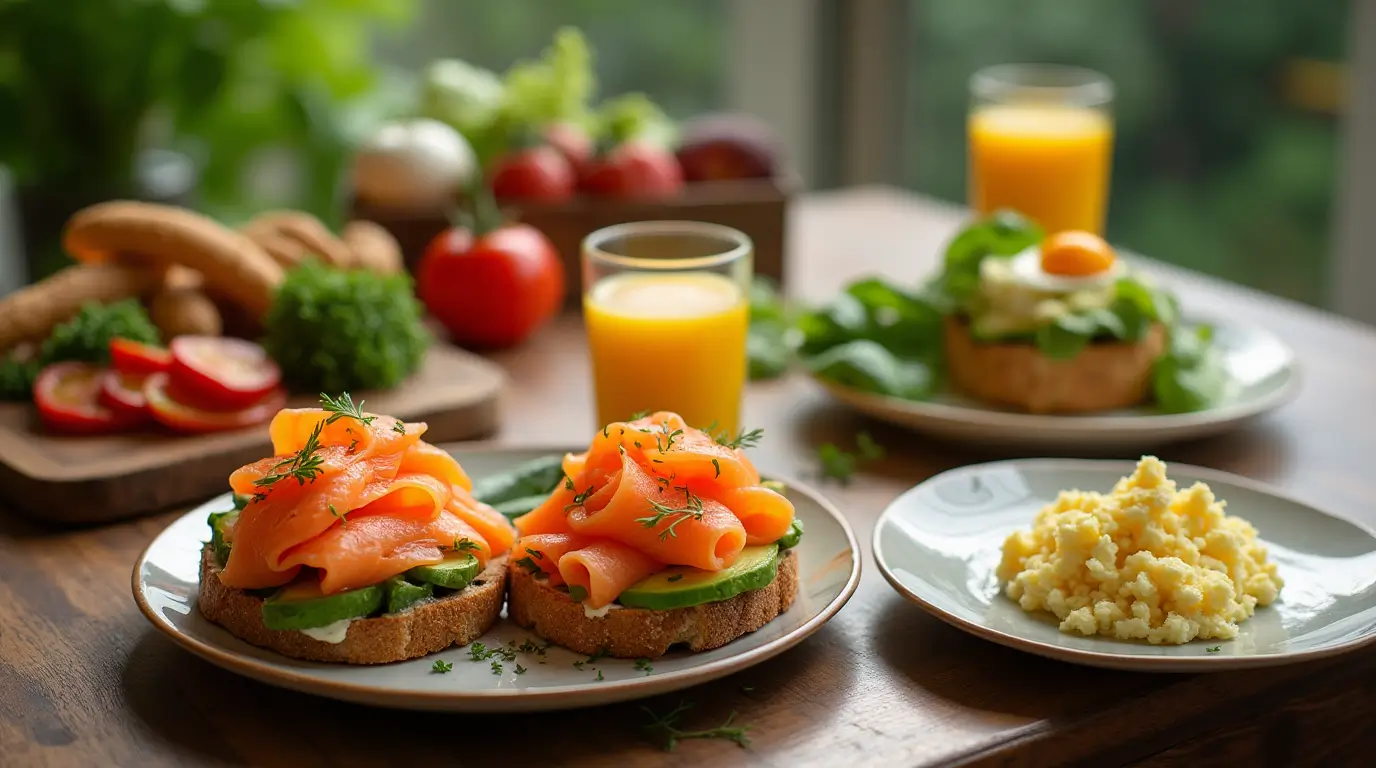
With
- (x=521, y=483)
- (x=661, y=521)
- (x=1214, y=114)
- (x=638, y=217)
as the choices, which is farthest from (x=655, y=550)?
(x=1214, y=114)

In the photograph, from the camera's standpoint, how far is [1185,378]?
2107 mm

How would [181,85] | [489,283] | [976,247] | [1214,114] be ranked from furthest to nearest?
[1214,114] < [181,85] < [489,283] < [976,247]

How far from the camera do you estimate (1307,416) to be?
2.24 meters

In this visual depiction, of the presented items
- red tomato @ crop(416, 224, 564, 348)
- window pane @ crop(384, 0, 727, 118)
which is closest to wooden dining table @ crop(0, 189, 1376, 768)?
red tomato @ crop(416, 224, 564, 348)

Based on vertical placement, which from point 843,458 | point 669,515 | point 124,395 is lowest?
point 843,458

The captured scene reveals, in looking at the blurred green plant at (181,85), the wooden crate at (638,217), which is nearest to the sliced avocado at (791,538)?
the wooden crate at (638,217)

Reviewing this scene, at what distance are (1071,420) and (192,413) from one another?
127 cm

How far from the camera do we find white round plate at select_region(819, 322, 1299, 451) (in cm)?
200

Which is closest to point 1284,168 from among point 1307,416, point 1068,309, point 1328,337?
point 1328,337

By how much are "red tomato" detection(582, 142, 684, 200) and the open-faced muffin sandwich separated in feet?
2.22

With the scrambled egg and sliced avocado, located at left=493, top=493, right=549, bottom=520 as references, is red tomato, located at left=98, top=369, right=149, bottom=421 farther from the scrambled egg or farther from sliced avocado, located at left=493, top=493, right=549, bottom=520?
Result: the scrambled egg

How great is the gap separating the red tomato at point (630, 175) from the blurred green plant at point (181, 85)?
4.06 feet

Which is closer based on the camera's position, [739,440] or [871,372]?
[739,440]

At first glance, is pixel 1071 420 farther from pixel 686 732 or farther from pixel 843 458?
pixel 686 732
